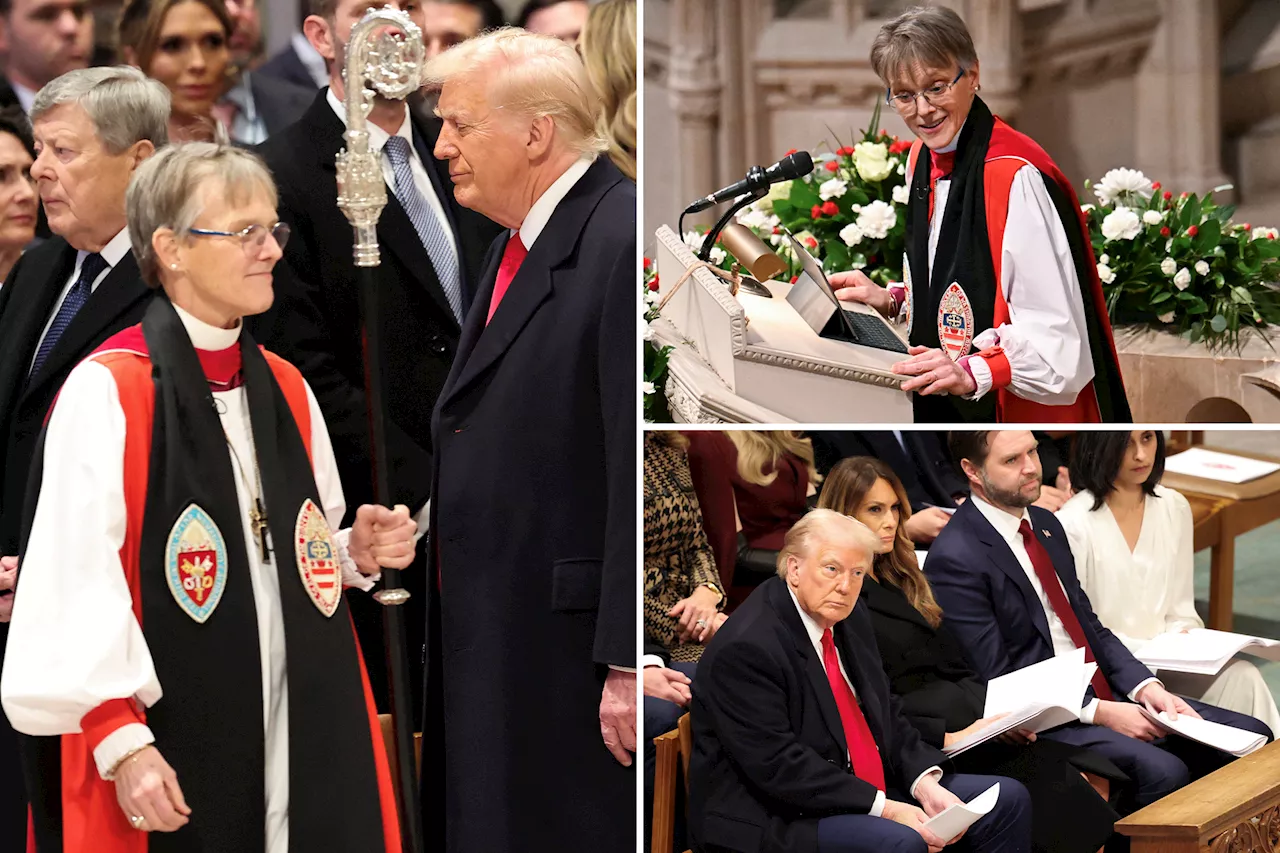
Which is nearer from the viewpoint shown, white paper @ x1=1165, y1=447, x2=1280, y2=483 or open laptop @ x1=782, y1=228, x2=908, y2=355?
open laptop @ x1=782, y1=228, x2=908, y2=355

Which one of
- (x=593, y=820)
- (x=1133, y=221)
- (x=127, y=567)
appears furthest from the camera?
(x=593, y=820)

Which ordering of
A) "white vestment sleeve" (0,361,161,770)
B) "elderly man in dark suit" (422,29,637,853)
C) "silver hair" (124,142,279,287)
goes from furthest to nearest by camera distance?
1. "elderly man in dark suit" (422,29,637,853)
2. "silver hair" (124,142,279,287)
3. "white vestment sleeve" (0,361,161,770)

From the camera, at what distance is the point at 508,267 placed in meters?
3.42

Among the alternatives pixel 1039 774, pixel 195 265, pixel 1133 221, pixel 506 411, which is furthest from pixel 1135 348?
pixel 195 265

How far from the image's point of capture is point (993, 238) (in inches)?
128

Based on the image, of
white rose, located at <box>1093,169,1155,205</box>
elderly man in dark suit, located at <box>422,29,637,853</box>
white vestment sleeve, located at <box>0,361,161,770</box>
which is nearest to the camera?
white vestment sleeve, located at <box>0,361,161,770</box>

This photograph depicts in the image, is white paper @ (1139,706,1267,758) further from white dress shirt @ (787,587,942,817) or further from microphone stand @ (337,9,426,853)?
microphone stand @ (337,9,426,853)

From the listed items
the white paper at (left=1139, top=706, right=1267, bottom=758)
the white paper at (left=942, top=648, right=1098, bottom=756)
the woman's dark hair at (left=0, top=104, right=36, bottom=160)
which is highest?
the woman's dark hair at (left=0, top=104, right=36, bottom=160)

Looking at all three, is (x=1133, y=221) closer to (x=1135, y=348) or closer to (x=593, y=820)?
(x=1135, y=348)

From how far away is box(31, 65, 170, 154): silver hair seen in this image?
330 centimetres

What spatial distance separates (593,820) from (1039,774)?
1.01 m

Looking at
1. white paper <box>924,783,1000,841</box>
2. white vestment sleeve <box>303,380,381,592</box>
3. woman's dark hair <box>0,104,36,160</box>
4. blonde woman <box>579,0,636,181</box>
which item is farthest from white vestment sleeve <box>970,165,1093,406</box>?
woman's dark hair <box>0,104,36,160</box>

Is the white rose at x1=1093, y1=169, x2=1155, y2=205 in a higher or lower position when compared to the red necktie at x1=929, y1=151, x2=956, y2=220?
lower

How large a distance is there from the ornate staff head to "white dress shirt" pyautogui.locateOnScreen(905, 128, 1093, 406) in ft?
3.69
